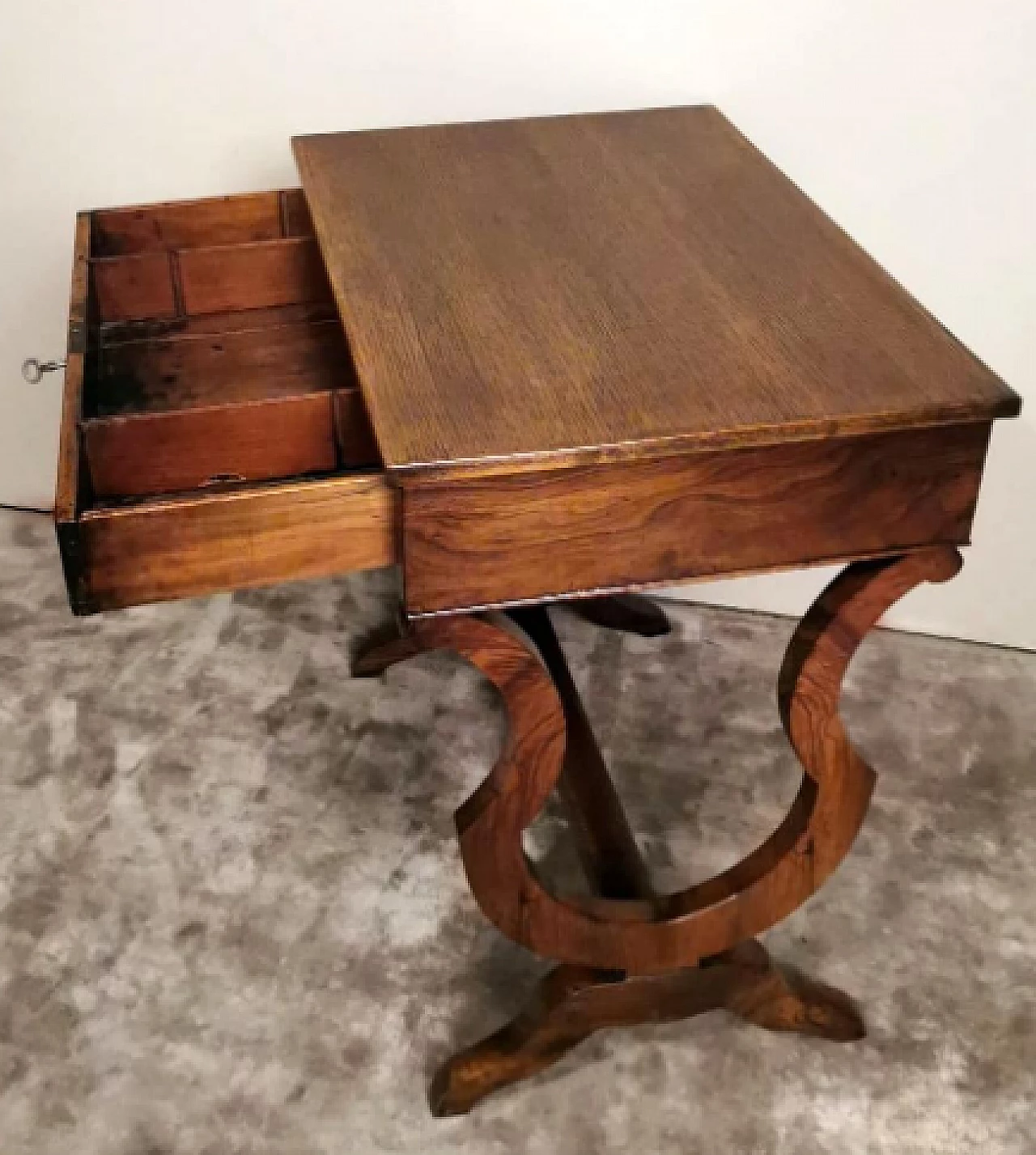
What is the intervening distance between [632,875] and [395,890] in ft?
1.07

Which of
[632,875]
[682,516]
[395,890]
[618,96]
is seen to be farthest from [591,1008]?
[618,96]

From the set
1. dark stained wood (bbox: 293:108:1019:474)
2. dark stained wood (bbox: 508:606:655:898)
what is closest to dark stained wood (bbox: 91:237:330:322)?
dark stained wood (bbox: 293:108:1019:474)

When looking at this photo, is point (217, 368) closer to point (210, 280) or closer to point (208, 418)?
point (210, 280)

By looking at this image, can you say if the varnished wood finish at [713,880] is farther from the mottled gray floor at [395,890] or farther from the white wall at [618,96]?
the white wall at [618,96]

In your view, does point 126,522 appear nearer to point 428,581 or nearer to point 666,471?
point 428,581

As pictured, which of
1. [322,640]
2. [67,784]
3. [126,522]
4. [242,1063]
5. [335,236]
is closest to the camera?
[126,522]

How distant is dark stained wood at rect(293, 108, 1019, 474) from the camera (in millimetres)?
940

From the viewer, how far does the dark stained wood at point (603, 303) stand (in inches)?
37.0

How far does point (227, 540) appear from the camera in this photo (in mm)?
952

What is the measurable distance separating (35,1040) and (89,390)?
2.24ft

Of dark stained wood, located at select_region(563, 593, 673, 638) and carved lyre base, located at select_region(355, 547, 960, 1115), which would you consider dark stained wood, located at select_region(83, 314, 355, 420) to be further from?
dark stained wood, located at select_region(563, 593, 673, 638)

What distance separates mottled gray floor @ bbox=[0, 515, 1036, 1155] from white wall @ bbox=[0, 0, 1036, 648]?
1.50 feet

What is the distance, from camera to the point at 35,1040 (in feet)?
4.54

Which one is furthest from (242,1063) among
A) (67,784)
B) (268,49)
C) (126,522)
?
(268,49)
